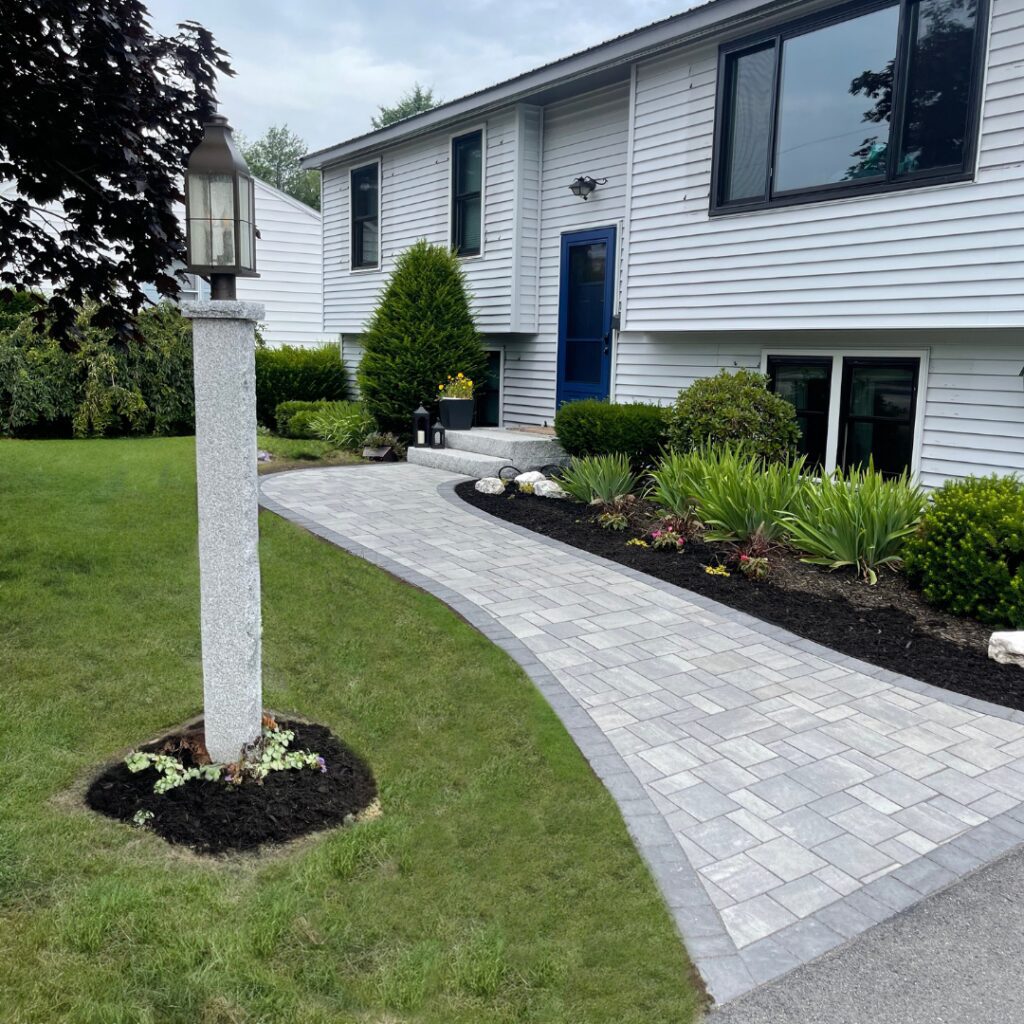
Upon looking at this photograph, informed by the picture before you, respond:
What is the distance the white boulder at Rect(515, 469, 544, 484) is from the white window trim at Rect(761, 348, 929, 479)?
8.84ft

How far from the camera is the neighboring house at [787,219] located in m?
7.50

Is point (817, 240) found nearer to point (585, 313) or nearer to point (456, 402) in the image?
point (585, 313)

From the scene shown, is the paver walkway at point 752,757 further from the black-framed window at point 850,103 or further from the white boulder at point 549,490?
the black-framed window at point 850,103

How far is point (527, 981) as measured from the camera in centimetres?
267

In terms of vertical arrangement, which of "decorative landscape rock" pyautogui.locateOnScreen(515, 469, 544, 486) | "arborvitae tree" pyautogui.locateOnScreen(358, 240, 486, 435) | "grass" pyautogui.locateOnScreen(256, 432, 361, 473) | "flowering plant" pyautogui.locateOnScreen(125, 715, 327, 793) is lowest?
"flowering plant" pyautogui.locateOnScreen(125, 715, 327, 793)

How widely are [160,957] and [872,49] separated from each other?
8.69m

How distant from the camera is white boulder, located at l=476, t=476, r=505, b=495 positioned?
10109 mm

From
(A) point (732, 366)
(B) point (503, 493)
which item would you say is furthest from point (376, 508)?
(A) point (732, 366)

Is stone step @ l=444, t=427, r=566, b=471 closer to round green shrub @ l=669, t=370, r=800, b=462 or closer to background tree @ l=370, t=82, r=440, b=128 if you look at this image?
round green shrub @ l=669, t=370, r=800, b=462

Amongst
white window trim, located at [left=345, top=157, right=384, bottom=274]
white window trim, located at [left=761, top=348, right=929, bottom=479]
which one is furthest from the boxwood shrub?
white window trim, located at [left=761, top=348, right=929, bottom=479]

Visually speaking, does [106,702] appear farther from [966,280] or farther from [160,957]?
[966,280]

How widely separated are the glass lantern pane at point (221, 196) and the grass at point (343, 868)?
2.27 m

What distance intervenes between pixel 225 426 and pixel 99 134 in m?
3.33

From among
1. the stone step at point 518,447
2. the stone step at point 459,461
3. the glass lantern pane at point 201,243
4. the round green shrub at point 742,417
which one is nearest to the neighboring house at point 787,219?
the round green shrub at point 742,417
